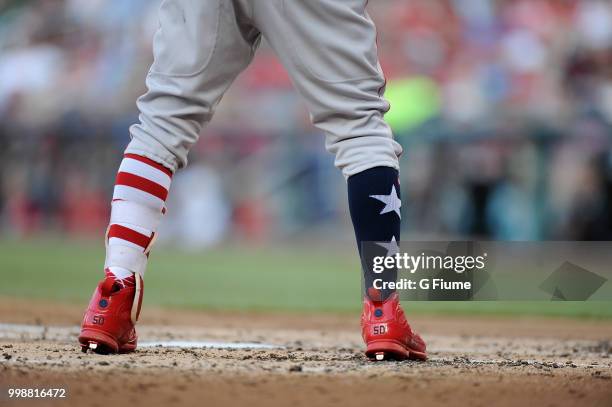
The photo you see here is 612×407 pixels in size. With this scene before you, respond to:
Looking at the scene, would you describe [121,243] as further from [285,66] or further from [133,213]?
[285,66]

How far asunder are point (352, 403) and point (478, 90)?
9584 millimetres

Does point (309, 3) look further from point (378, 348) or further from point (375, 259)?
point (378, 348)

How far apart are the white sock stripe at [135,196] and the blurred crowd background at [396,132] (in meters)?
8.11

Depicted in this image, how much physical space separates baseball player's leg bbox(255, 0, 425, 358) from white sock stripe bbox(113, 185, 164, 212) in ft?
1.59

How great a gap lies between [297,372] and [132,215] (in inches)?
25.3

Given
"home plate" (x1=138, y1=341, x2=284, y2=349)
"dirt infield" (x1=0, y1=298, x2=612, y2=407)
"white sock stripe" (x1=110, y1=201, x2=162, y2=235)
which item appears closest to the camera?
"dirt infield" (x1=0, y1=298, x2=612, y2=407)

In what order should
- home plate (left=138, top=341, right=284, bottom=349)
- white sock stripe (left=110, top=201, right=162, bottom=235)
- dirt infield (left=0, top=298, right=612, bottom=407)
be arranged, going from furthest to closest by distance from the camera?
home plate (left=138, top=341, right=284, bottom=349)
white sock stripe (left=110, top=201, right=162, bottom=235)
dirt infield (left=0, top=298, right=612, bottom=407)

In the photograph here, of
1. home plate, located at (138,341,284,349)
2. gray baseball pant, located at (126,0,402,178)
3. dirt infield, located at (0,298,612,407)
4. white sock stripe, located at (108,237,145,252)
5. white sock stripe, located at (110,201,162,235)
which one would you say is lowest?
dirt infield, located at (0,298,612,407)

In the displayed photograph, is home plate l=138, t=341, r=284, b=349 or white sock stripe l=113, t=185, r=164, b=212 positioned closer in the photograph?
white sock stripe l=113, t=185, r=164, b=212

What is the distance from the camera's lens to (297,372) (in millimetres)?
2189

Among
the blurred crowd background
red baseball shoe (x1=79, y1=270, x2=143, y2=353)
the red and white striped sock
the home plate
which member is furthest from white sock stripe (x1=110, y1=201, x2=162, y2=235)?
the blurred crowd background

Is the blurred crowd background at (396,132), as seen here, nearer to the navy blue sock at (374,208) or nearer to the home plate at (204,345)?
the home plate at (204,345)

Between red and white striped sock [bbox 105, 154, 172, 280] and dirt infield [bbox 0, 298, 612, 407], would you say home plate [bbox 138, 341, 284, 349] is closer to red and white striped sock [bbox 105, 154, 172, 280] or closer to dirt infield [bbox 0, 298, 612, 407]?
dirt infield [bbox 0, 298, 612, 407]

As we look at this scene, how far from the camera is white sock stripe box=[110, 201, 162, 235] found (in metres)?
2.50
